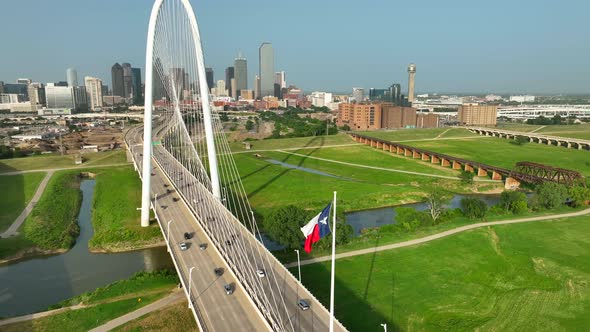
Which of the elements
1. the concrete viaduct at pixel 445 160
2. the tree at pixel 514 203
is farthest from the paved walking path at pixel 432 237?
the concrete viaduct at pixel 445 160

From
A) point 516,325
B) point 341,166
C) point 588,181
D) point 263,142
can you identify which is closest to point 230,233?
point 516,325

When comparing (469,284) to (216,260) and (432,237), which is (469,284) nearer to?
(432,237)

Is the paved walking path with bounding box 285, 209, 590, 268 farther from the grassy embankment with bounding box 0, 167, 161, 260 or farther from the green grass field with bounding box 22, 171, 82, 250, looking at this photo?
the green grass field with bounding box 22, 171, 82, 250

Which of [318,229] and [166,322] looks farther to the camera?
[166,322]

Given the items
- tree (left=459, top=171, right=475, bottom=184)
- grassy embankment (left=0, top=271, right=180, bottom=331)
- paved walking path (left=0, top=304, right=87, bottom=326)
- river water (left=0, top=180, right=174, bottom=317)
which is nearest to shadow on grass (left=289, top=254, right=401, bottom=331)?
grassy embankment (left=0, top=271, right=180, bottom=331)

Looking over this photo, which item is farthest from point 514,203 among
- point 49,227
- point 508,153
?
point 49,227

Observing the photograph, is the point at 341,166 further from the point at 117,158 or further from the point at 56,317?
the point at 56,317

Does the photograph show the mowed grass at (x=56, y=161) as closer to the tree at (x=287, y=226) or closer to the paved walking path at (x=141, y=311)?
the tree at (x=287, y=226)
